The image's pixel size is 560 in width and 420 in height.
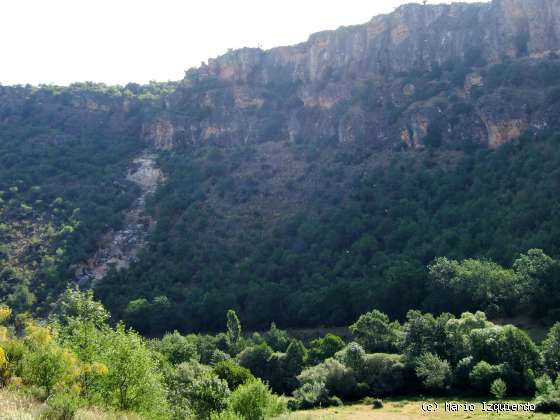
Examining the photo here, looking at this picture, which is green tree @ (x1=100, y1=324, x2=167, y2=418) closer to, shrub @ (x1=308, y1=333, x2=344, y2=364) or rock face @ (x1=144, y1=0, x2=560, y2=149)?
shrub @ (x1=308, y1=333, x2=344, y2=364)

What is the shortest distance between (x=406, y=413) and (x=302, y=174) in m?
49.6

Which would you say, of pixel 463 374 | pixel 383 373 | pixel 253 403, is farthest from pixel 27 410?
pixel 463 374

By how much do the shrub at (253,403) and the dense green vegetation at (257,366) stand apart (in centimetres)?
4

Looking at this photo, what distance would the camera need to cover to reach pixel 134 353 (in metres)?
21.9

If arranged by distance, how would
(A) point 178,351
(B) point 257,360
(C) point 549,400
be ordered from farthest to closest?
(A) point 178,351, (B) point 257,360, (C) point 549,400

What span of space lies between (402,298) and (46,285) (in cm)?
3419

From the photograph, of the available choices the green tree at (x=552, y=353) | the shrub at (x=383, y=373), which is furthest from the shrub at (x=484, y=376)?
the shrub at (x=383, y=373)

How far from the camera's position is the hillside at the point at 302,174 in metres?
54.8

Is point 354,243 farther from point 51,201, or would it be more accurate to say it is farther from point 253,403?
point 51,201

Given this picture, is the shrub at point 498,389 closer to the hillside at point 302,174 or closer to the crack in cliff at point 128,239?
the hillside at point 302,174

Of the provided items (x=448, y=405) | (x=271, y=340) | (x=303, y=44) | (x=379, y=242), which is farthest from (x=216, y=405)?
(x=303, y=44)

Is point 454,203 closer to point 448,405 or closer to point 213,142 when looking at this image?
point 448,405

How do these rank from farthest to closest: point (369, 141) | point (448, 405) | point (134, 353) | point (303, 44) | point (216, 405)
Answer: point (303, 44)
point (369, 141)
point (448, 405)
point (216, 405)
point (134, 353)

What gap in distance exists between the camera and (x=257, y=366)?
4047cm
